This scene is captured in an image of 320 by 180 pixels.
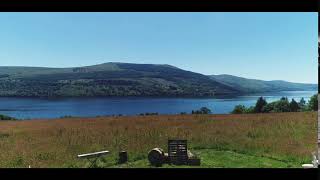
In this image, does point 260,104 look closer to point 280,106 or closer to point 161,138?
point 280,106

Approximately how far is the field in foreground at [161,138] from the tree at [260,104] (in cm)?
15

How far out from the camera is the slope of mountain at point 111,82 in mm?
9609

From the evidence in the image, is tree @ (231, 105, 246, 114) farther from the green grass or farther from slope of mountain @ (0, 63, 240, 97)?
the green grass

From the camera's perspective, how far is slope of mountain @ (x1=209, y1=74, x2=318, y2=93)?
981 cm

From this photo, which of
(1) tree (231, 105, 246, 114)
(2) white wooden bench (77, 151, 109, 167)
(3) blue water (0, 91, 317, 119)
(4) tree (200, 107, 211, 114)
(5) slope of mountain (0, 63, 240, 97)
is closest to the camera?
(2) white wooden bench (77, 151, 109, 167)

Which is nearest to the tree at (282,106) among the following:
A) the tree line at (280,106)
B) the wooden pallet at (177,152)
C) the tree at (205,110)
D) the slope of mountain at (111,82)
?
the tree line at (280,106)

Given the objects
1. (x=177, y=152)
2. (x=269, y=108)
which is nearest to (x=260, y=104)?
(x=269, y=108)

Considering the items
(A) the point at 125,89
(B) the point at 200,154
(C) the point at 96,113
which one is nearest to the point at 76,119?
(C) the point at 96,113

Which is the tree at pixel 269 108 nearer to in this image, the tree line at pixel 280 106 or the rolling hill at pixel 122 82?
the tree line at pixel 280 106

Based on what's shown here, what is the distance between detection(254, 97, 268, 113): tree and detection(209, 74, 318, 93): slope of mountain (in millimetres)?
478

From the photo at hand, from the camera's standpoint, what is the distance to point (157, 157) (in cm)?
872

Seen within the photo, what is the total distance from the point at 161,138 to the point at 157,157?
1036 mm

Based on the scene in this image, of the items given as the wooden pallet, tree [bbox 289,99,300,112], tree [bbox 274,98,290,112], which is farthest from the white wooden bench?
tree [bbox 289,99,300,112]
